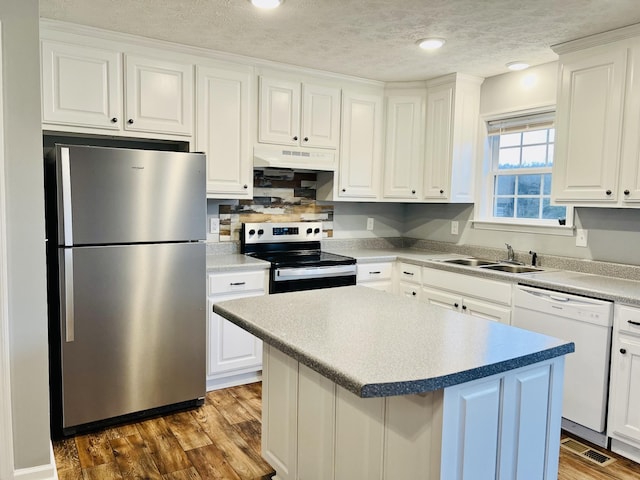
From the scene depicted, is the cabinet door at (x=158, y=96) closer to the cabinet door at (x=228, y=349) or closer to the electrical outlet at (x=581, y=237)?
the cabinet door at (x=228, y=349)

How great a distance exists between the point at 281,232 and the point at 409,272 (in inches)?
42.1

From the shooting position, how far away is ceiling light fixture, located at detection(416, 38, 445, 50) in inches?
114

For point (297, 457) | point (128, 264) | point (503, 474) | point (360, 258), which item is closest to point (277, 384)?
point (297, 457)

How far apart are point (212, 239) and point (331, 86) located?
1.50 m

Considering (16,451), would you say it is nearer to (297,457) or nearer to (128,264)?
(128,264)

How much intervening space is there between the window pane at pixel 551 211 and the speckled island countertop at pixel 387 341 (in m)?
1.81

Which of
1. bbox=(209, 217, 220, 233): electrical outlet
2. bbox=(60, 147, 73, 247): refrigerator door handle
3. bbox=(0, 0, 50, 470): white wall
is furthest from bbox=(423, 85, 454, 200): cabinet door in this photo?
bbox=(0, 0, 50, 470): white wall

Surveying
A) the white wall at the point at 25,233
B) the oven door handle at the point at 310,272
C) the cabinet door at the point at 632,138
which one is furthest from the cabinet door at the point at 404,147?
the white wall at the point at 25,233

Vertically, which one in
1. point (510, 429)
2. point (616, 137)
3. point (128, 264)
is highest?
point (616, 137)

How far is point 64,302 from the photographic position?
253 cm

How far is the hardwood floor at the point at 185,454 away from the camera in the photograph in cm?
232

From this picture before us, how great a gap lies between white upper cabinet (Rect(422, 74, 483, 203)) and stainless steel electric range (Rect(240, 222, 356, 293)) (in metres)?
0.99

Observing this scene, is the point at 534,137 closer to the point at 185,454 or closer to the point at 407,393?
the point at 407,393

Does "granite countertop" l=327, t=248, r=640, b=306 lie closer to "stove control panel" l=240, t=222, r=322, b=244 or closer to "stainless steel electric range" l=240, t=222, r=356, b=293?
"stainless steel electric range" l=240, t=222, r=356, b=293
